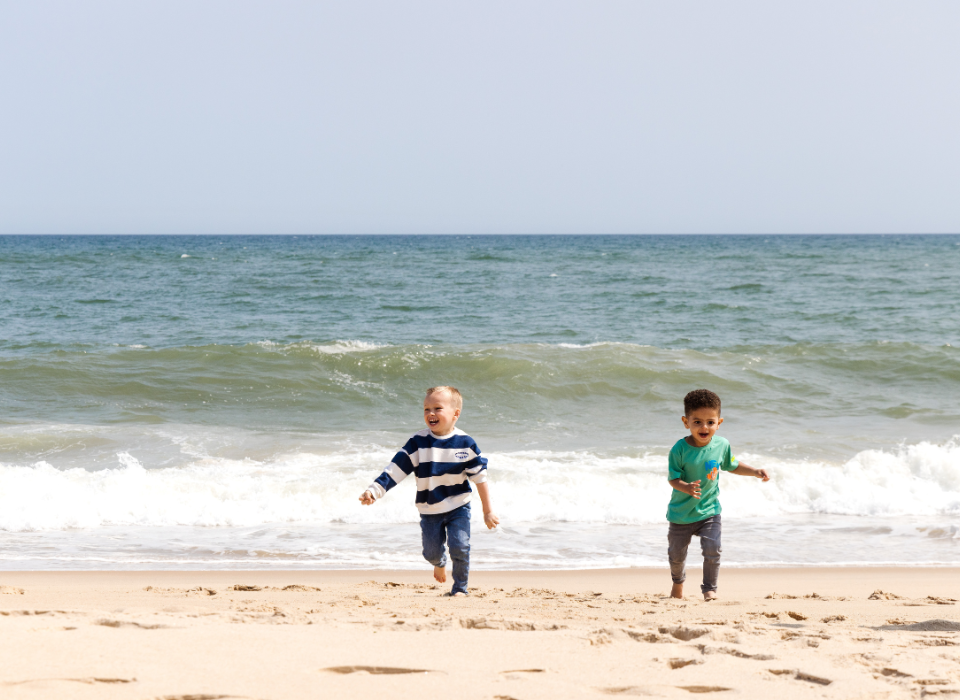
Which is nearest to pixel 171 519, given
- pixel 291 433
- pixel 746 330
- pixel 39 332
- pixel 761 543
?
pixel 291 433

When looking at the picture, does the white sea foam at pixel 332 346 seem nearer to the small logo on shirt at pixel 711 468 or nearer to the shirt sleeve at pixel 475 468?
the shirt sleeve at pixel 475 468

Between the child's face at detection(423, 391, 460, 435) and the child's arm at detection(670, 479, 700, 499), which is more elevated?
the child's face at detection(423, 391, 460, 435)

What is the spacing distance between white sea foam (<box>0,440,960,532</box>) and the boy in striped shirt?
2.87 m

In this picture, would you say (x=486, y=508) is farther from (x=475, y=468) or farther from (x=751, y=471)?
(x=751, y=471)

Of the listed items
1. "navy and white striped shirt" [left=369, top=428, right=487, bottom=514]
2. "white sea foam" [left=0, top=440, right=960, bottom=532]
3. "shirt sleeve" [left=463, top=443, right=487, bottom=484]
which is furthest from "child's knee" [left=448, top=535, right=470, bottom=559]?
"white sea foam" [left=0, top=440, right=960, bottom=532]

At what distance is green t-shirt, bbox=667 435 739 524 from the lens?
4559 mm

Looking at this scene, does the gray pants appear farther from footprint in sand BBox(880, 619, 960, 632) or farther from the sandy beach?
footprint in sand BBox(880, 619, 960, 632)

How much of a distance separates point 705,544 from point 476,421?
716 cm

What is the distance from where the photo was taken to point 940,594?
5.04 meters

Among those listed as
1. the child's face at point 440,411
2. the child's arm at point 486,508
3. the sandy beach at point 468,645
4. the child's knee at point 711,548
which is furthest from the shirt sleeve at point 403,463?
the child's knee at point 711,548

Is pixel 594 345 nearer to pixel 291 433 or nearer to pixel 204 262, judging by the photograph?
pixel 291 433

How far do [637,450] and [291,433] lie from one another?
4266mm

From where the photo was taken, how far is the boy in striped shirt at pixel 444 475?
448 centimetres

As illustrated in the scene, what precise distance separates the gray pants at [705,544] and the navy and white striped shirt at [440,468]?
1110mm
